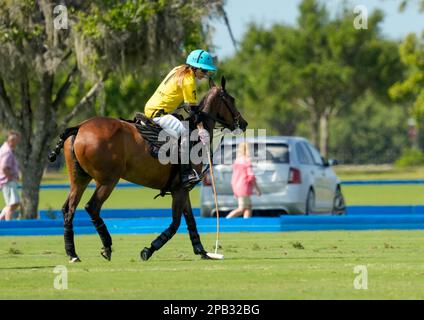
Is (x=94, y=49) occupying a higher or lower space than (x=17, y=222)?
higher

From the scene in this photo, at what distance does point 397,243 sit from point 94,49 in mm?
10409

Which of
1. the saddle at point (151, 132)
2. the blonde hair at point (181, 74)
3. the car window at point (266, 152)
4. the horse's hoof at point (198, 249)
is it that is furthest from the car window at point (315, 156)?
the saddle at point (151, 132)

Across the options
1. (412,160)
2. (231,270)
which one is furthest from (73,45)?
(412,160)

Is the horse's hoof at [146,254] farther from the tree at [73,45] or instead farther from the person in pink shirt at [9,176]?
the tree at [73,45]

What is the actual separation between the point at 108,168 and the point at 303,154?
35.6ft

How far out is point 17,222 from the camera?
72.1ft

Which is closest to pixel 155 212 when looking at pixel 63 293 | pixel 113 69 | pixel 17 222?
pixel 113 69

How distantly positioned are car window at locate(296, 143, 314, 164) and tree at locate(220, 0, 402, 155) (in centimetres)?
5594

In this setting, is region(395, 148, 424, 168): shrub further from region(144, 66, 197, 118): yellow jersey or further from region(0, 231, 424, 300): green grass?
region(144, 66, 197, 118): yellow jersey

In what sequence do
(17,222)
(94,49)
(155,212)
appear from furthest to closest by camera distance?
(155,212) < (94,49) < (17,222)
